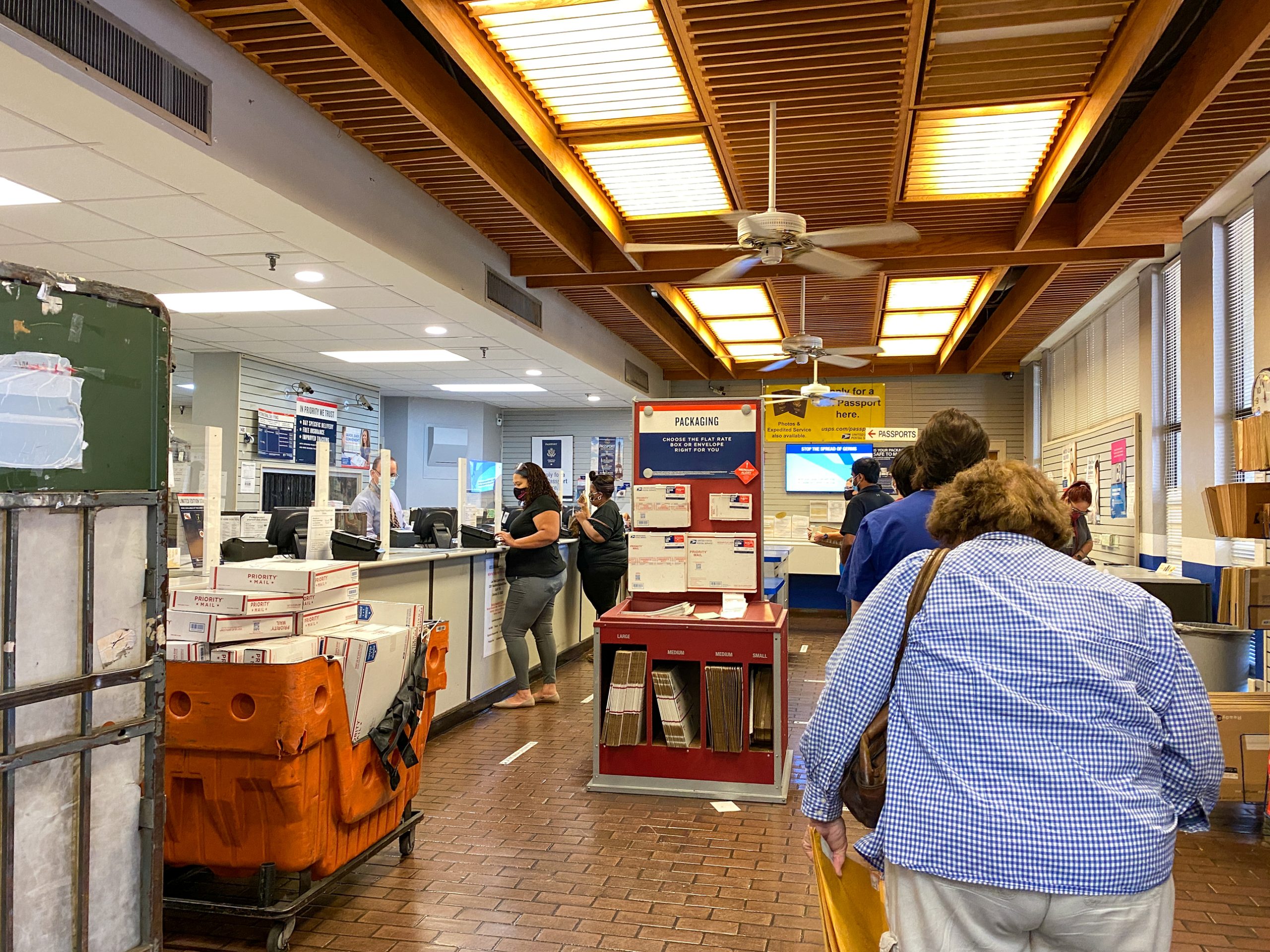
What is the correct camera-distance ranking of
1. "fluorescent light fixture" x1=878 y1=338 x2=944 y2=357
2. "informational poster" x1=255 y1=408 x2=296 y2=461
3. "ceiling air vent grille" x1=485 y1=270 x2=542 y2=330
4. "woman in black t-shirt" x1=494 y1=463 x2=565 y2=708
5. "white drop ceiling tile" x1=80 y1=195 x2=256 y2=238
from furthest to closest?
"fluorescent light fixture" x1=878 y1=338 x2=944 y2=357 → "informational poster" x1=255 y1=408 x2=296 y2=461 → "ceiling air vent grille" x1=485 y1=270 x2=542 y2=330 → "woman in black t-shirt" x1=494 y1=463 x2=565 y2=708 → "white drop ceiling tile" x1=80 y1=195 x2=256 y2=238

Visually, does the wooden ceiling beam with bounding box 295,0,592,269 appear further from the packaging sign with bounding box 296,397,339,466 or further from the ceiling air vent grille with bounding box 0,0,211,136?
the packaging sign with bounding box 296,397,339,466

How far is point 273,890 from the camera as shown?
3443 millimetres

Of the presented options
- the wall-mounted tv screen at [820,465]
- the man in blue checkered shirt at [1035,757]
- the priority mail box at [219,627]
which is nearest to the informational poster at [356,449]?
the wall-mounted tv screen at [820,465]

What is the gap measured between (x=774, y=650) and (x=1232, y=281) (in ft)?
14.2

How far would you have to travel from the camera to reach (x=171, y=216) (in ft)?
17.6

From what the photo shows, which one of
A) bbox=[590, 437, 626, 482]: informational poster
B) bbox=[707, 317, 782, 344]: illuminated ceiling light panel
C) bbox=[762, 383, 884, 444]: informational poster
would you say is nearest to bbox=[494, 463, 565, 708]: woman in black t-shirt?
bbox=[707, 317, 782, 344]: illuminated ceiling light panel

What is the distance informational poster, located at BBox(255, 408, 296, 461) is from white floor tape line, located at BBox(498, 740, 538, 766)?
6.02 meters

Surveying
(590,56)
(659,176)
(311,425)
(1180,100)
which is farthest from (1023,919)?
(311,425)

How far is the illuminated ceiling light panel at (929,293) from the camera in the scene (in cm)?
877

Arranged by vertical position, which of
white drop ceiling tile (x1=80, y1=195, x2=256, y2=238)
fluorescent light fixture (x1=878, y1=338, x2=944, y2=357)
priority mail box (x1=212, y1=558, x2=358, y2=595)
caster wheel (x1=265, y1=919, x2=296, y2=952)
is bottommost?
caster wheel (x1=265, y1=919, x2=296, y2=952)

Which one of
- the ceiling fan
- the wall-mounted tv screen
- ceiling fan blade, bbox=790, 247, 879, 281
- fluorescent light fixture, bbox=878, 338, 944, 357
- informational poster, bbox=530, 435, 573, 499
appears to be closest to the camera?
the ceiling fan

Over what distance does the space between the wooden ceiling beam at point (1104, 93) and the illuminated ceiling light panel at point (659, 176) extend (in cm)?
196

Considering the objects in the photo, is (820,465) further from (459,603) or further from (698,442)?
(698,442)

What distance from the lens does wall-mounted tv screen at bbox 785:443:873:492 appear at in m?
13.9
